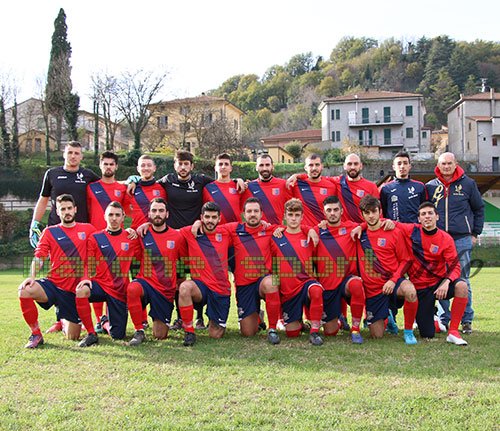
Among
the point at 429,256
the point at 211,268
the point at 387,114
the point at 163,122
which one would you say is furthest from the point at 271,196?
the point at 387,114

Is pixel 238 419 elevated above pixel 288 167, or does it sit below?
below

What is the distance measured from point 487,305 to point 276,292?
4467 millimetres

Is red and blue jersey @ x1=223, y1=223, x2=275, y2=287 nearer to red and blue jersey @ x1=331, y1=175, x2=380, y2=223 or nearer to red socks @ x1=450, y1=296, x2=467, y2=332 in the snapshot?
red and blue jersey @ x1=331, y1=175, x2=380, y2=223

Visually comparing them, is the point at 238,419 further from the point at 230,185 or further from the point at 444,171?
the point at 444,171

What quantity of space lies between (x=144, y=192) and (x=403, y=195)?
124 inches

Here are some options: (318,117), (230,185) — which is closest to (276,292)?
(230,185)

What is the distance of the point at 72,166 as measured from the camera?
6.63 meters

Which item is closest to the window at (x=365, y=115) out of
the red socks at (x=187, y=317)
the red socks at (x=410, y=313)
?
the red socks at (x=410, y=313)

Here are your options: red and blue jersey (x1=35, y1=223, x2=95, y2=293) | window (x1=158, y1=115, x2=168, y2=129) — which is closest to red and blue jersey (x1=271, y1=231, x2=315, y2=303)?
red and blue jersey (x1=35, y1=223, x2=95, y2=293)

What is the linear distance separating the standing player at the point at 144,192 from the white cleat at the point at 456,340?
364 centimetres

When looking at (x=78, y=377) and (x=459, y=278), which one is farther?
(x=459, y=278)

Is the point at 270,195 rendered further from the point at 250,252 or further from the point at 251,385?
the point at 251,385

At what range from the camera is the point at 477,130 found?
47.3 metres

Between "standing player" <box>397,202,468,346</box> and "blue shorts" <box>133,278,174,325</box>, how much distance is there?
8.78 feet
